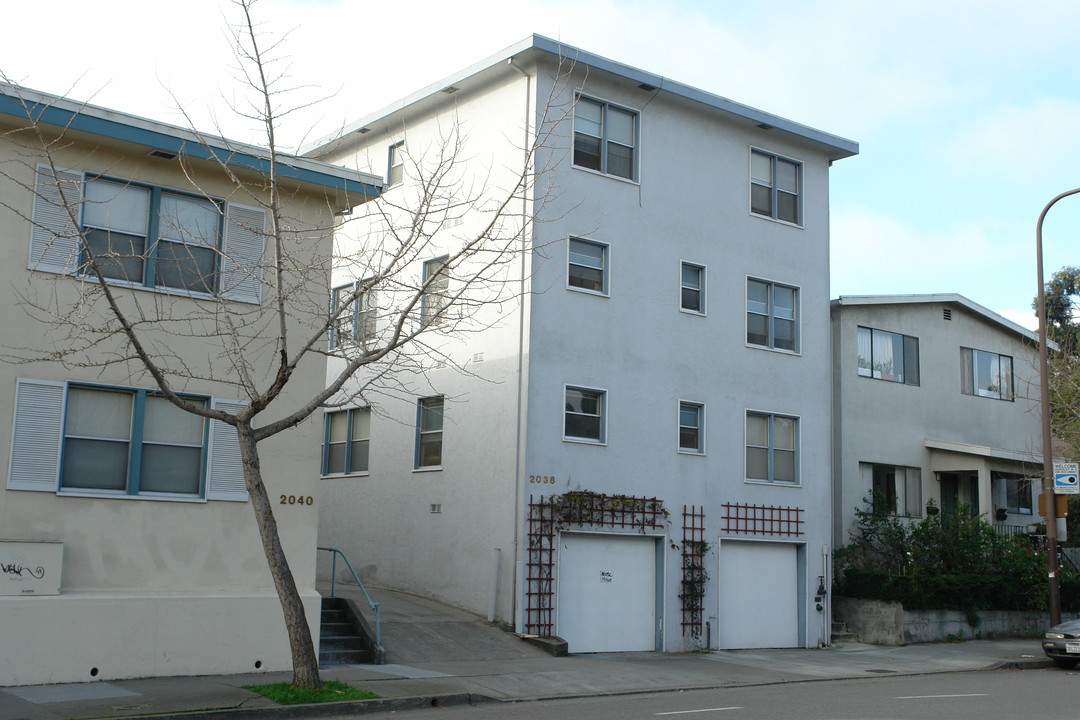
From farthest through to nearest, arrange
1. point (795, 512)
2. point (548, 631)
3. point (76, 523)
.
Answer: point (795, 512) → point (548, 631) → point (76, 523)

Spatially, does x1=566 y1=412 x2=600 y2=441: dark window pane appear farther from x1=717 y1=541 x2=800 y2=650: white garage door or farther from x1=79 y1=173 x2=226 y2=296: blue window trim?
x1=79 y1=173 x2=226 y2=296: blue window trim

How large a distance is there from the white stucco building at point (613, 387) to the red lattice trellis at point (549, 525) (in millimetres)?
39

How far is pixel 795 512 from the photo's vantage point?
2406 cm

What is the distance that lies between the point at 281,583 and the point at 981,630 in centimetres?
1816

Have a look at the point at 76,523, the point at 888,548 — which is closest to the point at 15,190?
the point at 76,523

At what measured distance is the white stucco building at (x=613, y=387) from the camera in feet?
67.7

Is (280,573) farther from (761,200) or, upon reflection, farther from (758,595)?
(761,200)

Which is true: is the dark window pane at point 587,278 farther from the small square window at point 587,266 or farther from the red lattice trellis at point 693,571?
the red lattice trellis at point 693,571

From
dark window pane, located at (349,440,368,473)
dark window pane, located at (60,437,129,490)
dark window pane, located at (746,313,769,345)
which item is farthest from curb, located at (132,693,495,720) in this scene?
dark window pane, located at (746,313,769,345)

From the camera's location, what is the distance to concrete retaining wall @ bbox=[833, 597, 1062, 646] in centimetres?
2411

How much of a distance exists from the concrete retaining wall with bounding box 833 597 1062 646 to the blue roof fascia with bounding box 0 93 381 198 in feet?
46.4

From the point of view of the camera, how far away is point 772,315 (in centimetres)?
2444

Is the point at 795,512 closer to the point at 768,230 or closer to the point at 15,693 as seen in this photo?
the point at 768,230

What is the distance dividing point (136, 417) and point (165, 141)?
12.2 ft
